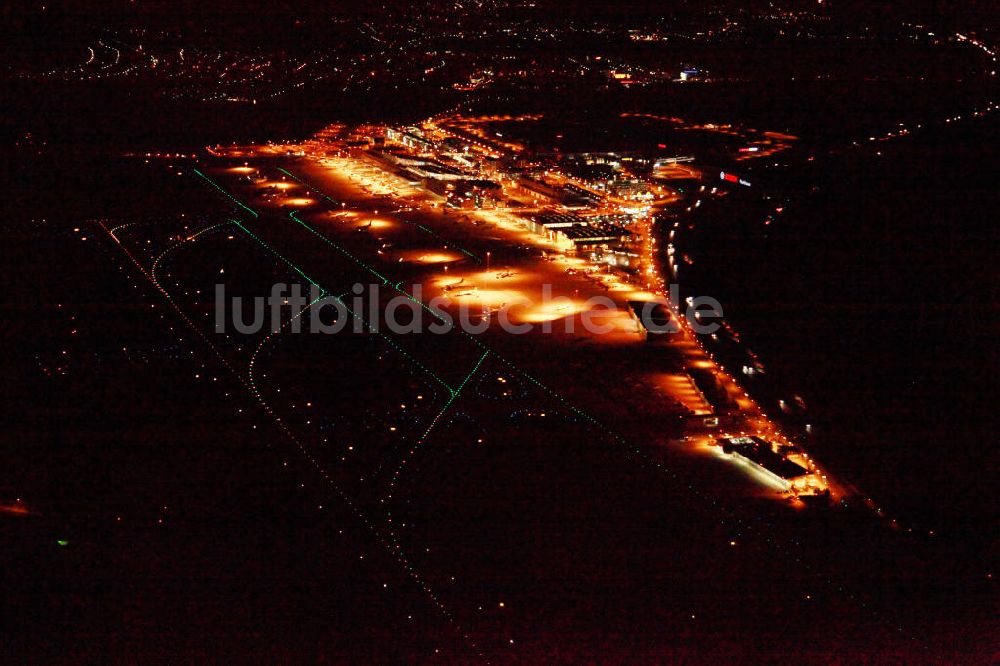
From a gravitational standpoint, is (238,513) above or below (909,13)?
below

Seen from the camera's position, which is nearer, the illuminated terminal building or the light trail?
the light trail

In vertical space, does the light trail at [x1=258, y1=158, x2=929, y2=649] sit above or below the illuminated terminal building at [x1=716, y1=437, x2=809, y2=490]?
below

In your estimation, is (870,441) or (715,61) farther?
(715,61)

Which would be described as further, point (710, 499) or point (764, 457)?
point (764, 457)

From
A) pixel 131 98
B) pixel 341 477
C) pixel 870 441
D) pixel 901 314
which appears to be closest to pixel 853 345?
pixel 901 314

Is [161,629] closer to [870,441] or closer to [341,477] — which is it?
[341,477]

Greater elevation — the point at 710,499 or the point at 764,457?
the point at 764,457

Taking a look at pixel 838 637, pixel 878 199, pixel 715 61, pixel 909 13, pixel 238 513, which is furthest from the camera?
pixel 909 13

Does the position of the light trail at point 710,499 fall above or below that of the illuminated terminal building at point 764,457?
below

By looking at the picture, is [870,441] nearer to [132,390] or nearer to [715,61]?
[132,390]

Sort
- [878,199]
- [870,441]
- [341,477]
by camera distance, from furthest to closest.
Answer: [878,199], [870,441], [341,477]

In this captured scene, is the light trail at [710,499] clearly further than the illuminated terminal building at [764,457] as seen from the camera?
No
